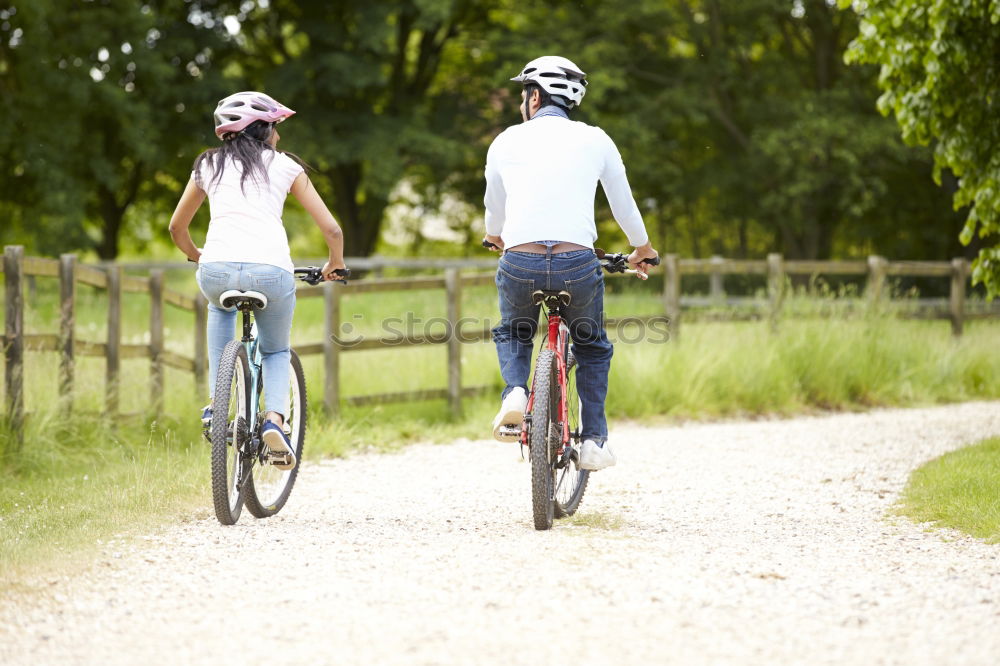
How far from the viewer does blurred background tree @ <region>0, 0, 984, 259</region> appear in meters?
22.8

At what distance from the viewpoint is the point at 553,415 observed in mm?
4914

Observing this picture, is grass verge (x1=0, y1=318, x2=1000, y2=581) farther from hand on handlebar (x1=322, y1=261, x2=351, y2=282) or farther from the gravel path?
hand on handlebar (x1=322, y1=261, x2=351, y2=282)

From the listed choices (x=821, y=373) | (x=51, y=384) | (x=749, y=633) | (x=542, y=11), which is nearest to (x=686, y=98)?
(x=542, y=11)

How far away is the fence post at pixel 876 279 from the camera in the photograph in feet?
40.3

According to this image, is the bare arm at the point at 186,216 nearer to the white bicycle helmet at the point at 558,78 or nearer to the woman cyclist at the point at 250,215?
the woman cyclist at the point at 250,215

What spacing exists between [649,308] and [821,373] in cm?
276

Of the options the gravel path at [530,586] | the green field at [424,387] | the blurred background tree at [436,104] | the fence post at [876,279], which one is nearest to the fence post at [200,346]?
the green field at [424,387]

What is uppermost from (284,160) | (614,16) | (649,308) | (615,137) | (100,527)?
(614,16)

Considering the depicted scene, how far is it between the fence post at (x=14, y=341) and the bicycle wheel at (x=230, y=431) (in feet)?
9.42

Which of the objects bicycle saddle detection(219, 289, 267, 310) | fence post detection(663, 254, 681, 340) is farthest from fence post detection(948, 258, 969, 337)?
bicycle saddle detection(219, 289, 267, 310)

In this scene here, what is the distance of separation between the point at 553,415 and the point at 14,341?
13.9ft

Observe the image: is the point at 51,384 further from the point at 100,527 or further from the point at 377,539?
the point at 377,539

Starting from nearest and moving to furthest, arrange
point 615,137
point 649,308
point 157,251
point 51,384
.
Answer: point 51,384, point 649,308, point 615,137, point 157,251

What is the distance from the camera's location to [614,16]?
2556 cm
